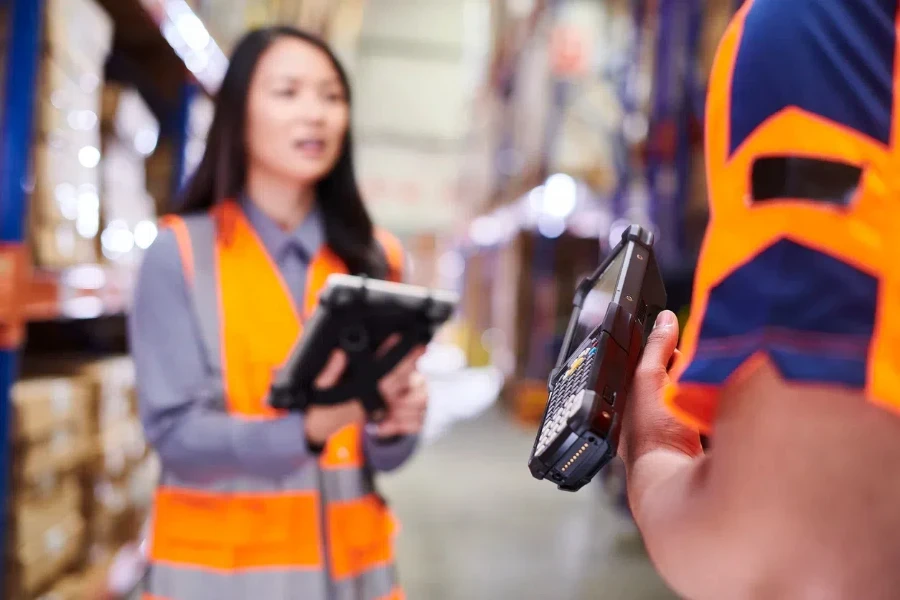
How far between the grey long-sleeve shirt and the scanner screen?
57 cm

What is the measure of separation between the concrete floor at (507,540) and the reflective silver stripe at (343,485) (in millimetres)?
1447

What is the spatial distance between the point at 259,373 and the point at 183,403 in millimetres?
120

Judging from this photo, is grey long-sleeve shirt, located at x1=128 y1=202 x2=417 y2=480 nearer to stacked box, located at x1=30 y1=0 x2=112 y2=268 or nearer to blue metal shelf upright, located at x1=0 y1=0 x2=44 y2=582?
blue metal shelf upright, located at x1=0 y1=0 x2=44 y2=582

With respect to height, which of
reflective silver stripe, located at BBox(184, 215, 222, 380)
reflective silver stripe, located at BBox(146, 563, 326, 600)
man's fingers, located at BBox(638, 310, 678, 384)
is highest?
man's fingers, located at BBox(638, 310, 678, 384)

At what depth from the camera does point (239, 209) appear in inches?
48.1

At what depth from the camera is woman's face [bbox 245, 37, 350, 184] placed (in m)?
1.21

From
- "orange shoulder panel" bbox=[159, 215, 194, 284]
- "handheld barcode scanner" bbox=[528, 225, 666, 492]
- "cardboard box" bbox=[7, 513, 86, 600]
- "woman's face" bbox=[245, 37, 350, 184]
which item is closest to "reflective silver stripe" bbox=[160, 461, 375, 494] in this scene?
"orange shoulder panel" bbox=[159, 215, 194, 284]

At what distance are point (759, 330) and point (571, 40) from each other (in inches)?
302

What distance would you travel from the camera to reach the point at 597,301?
→ 1.95ft

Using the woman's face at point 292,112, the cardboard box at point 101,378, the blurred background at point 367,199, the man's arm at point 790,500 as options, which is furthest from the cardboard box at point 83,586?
the man's arm at point 790,500

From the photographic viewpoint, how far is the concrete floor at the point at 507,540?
2.97 meters

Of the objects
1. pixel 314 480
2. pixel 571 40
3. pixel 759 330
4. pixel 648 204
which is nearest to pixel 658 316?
pixel 759 330

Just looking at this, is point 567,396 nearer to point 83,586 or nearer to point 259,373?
point 259,373

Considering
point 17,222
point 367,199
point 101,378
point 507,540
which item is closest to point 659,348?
point 17,222
